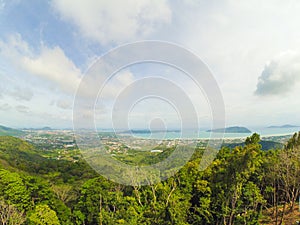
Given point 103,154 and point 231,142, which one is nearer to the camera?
point 103,154

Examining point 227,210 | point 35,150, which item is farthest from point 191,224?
point 35,150

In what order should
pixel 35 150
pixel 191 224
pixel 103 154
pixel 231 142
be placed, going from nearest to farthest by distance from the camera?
pixel 103 154 → pixel 191 224 → pixel 231 142 → pixel 35 150

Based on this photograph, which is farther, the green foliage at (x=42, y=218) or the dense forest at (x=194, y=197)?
the dense forest at (x=194, y=197)

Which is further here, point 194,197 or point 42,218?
point 194,197

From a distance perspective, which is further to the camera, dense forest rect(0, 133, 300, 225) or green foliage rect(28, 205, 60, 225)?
dense forest rect(0, 133, 300, 225)

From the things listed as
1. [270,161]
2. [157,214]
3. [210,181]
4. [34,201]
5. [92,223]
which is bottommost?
[92,223]

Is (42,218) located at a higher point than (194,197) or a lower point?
lower

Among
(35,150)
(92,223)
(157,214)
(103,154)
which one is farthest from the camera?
(35,150)

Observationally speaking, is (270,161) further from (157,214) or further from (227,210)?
(157,214)
